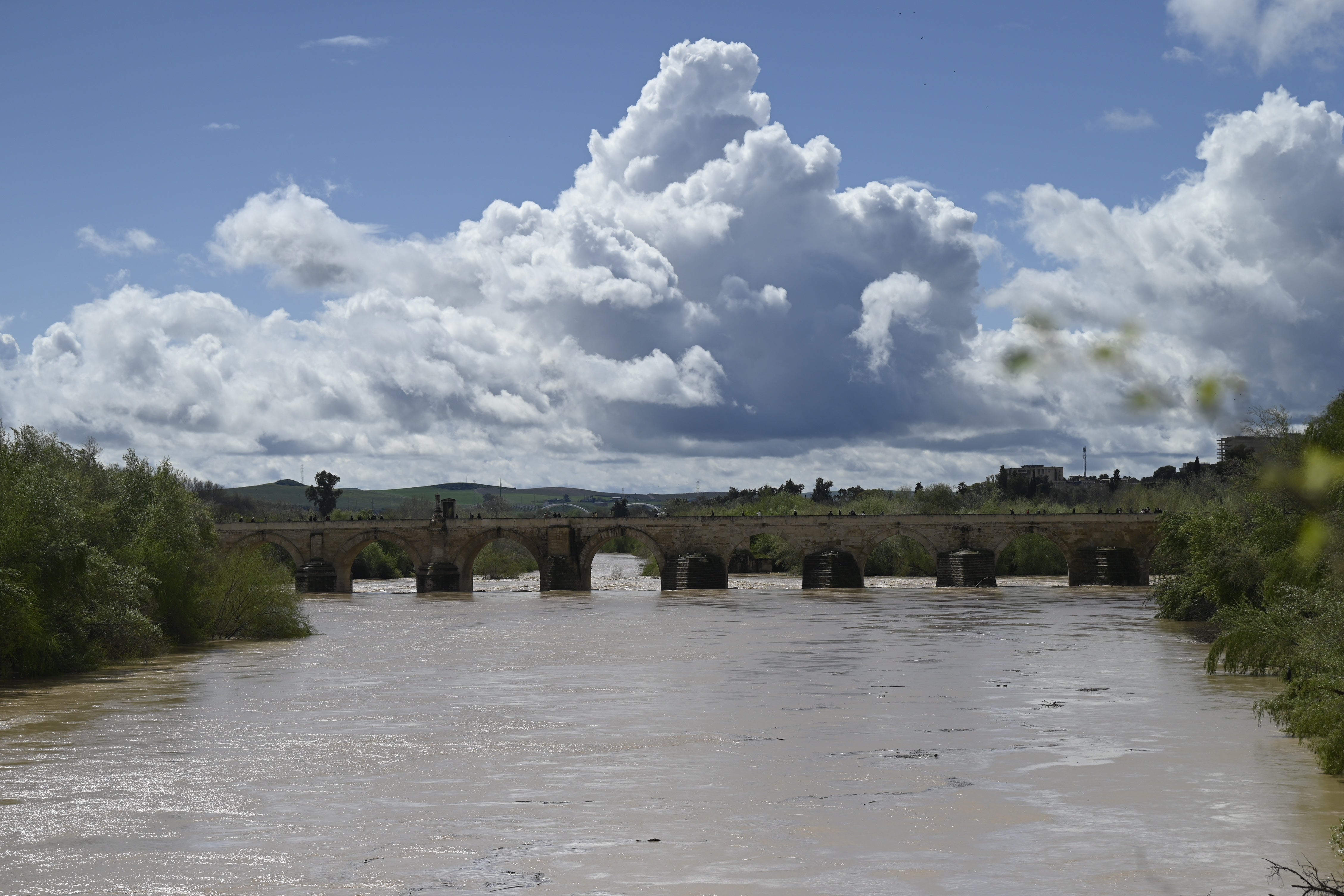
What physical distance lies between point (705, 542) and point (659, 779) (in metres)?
54.4

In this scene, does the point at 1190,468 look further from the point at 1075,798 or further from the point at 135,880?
the point at 135,880

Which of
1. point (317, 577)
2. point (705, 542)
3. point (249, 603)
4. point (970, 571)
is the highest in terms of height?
point (705, 542)

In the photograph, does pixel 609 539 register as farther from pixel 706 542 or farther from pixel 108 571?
pixel 108 571

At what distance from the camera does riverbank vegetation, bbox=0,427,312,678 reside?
23.7 meters

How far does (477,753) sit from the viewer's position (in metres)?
16.8

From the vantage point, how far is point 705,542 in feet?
227

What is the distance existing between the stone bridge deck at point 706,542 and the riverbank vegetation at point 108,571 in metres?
31.0

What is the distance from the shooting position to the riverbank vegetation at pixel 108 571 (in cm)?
2366

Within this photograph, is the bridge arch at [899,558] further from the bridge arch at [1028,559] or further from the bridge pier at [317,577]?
the bridge pier at [317,577]

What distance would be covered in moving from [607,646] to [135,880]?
24007 mm

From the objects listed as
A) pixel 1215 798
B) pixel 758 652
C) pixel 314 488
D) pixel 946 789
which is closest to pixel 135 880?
pixel 946 789

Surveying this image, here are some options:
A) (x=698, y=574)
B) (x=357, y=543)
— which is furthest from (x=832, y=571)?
(x=357, y=543)

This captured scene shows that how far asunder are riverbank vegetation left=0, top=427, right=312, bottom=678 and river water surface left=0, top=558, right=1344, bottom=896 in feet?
2.75

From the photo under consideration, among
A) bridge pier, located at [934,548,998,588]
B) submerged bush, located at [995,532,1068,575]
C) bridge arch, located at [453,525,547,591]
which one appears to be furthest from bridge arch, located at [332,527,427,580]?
submerged bush, located at [995,532,1068,575]
